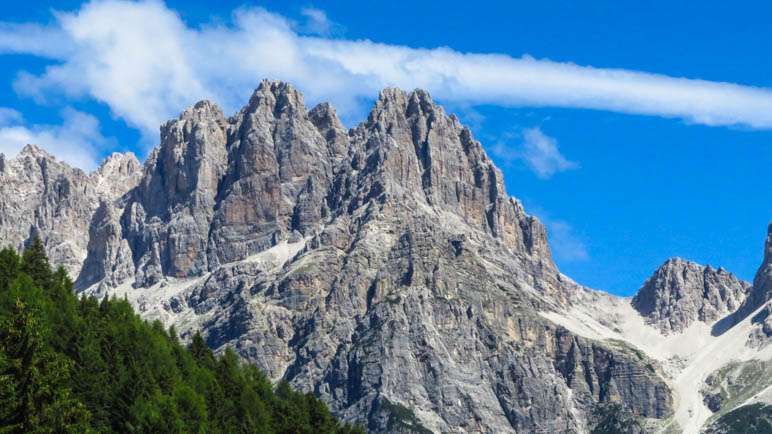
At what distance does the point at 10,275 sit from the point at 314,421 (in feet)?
162

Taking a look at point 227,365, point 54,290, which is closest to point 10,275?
point 54,290

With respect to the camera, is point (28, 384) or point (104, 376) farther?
point (104, 376)

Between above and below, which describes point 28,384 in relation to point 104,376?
below

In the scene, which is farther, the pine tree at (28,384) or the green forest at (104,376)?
the green forest at (104,376)

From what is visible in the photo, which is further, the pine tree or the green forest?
the green forest

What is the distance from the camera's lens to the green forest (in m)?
70.9

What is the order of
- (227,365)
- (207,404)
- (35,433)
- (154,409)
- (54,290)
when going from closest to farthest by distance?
(35,433), (154,409), (207,404), (54,290), (227,365)

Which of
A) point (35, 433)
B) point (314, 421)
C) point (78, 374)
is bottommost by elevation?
point (35, 433)

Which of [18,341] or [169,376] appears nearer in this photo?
[18,341]

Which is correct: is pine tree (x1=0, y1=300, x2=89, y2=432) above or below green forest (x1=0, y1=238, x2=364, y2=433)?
below

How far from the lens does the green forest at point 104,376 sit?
233 feet

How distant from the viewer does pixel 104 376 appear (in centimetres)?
11038

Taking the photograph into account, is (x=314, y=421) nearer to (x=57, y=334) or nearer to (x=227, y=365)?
(x=227, y=365)

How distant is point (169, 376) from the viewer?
393ft
